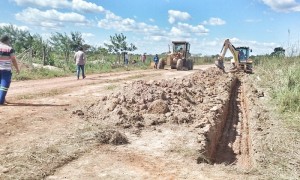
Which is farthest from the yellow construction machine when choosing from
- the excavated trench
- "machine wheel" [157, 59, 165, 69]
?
the excavated trench

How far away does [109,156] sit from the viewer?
580 centimetres

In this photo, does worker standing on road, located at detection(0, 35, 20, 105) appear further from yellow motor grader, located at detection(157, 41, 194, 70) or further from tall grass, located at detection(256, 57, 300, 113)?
yellow motor grader, located at detection(157, 41, 194, 70)

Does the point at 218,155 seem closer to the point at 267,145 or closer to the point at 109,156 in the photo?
the point at 267,145

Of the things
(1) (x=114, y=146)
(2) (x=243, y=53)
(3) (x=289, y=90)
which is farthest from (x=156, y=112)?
(2) (x=243, y=53)

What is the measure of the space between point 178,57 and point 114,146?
23.9 meters

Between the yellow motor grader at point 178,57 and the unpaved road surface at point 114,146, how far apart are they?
60.8 ft

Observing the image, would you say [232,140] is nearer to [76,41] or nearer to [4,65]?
[4,65]

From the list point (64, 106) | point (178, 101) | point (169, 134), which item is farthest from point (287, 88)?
point (64, 106)

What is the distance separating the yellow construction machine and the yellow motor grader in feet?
13.8

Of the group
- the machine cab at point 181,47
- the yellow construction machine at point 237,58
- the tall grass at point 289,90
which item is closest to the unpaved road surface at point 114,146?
the tall grass at point 289,90

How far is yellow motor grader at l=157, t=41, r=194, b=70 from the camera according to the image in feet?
97.7

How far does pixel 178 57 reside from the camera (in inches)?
1176

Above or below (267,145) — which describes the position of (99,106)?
above

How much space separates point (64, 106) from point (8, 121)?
7.38 feet
